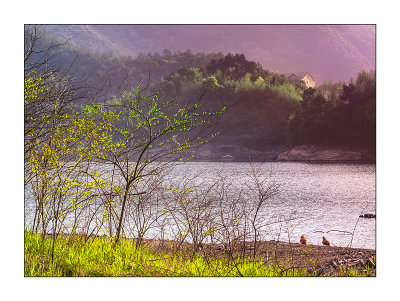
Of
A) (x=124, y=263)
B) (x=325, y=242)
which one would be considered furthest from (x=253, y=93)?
(x=124, y=263)

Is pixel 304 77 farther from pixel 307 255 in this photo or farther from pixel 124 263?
pixel 124 263

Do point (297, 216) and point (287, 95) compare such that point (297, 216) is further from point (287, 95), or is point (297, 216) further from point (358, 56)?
point (358, 56)

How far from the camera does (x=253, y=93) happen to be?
5.17 metres

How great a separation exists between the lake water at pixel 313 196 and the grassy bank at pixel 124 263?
0.63m

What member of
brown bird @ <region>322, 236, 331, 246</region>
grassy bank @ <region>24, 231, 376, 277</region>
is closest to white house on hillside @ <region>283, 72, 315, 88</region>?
brown bird @ <region>322, 236, 331, 246</region>

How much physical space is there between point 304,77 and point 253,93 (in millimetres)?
579

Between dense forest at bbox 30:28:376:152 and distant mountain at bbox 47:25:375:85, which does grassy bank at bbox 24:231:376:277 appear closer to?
dense forest at bbox 30:28:376:152

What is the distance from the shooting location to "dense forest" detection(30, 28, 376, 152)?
486cm

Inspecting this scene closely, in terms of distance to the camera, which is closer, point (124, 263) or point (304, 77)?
point (124, 263)

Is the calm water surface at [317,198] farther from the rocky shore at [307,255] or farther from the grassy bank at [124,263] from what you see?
the grassy bank at [124,263]

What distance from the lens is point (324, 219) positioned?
5133 mm

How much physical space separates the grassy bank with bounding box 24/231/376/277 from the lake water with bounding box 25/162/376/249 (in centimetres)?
63
